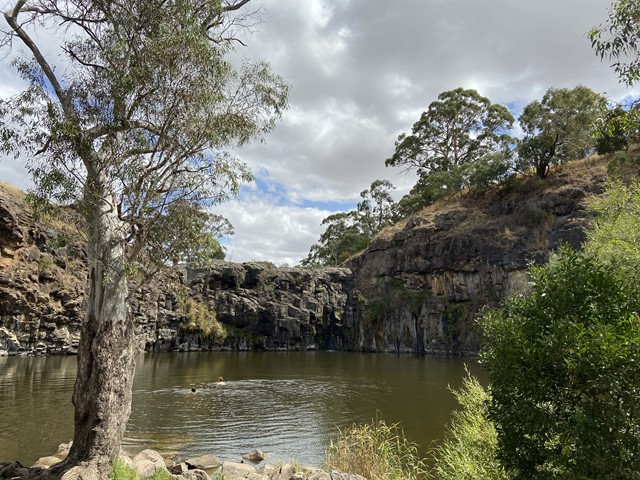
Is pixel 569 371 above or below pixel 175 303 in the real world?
below

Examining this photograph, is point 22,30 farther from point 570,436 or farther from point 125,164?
point 570,436

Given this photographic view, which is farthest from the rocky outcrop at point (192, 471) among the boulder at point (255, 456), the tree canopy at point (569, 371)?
the tree canopy at point (569, 371)

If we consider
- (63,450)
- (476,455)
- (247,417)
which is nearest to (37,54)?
(63,450)

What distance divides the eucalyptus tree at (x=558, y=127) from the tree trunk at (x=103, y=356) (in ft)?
146

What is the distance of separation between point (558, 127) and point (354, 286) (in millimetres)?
28178

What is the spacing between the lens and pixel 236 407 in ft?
63.3

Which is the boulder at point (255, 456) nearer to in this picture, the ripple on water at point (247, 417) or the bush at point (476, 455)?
the ripple on water at point (247, 417)

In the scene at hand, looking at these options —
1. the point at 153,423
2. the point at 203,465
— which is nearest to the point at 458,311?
the point at 153,423

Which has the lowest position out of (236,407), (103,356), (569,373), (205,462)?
(236,407)

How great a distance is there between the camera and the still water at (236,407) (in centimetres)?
1329

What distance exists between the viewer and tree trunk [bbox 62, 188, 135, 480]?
7930mm

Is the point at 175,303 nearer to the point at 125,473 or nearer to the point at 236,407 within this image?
the point at 236,407

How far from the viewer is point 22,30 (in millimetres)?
9055

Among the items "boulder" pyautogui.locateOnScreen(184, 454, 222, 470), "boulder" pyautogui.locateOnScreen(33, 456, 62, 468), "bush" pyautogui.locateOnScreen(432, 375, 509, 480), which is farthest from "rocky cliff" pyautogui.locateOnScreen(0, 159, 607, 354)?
"bush" pyautogui.locateOnScreen(432, 375, 509, 480)
